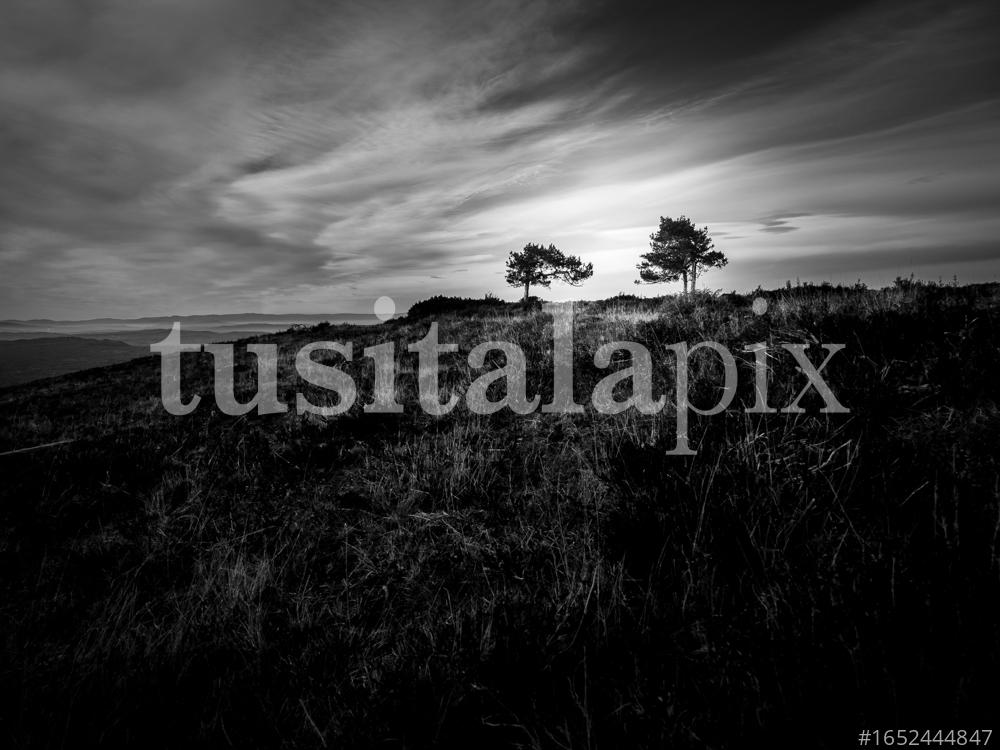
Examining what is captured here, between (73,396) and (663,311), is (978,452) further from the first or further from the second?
(73,396)

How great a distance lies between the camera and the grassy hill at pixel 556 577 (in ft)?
4.91

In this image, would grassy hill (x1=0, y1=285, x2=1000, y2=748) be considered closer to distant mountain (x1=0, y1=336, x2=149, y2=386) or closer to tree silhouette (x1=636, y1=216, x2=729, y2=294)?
tree silhouette (x1=636, y1=216, x2=729, y2=294)

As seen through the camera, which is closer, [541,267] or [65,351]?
[541,267]

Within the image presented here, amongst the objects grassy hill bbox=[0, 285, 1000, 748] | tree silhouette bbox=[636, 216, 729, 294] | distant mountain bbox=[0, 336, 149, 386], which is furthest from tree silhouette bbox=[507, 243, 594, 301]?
distant mountain bbox=[0, 336, 149, 386]

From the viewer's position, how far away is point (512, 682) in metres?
1.70

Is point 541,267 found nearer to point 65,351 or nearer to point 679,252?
point 679,252

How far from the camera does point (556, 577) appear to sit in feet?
7.28

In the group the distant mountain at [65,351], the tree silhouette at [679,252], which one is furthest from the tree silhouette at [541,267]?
the distant mountain at [65,351]

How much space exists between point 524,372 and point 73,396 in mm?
15039

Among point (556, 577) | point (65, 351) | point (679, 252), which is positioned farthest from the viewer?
point (65, 351)

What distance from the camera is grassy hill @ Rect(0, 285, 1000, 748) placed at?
1.50 metres

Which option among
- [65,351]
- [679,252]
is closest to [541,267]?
[679,252]

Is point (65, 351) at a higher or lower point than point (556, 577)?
higher

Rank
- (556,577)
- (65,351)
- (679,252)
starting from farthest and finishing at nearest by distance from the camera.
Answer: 1. (65,351)
2. (679,252)
3. (556,577)
